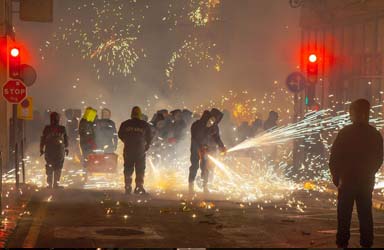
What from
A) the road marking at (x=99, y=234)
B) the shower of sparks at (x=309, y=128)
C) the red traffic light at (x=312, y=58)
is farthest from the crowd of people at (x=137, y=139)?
the road marking at (x=99, y=234)

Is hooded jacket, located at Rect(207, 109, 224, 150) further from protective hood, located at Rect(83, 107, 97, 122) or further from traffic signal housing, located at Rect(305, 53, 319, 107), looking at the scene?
traffic signal housing, located at Rect(305, 53, 319, 107)

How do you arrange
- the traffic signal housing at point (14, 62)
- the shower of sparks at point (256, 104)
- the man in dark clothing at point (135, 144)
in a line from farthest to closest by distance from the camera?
the shower of sparks at point (256, 104)
the traffic signal housing at point (14, 62)
the man in dark clothing at point (135, 144)

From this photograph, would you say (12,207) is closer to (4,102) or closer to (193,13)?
(4,102)

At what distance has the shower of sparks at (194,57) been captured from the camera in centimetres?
4741

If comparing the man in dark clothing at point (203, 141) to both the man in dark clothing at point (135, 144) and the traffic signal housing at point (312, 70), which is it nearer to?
the man in dark clothing at point (135, 144)

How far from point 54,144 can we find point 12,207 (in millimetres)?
4753

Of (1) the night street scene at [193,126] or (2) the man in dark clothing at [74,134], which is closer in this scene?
(1) the night street scene at [193,126]

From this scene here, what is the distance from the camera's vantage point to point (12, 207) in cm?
1580

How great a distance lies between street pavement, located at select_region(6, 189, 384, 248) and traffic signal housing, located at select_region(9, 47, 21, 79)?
12.5 ft

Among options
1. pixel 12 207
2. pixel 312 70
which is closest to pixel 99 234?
pixel 12 207

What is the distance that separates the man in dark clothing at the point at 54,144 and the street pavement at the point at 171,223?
1693 mm

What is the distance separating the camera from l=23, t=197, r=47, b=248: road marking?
459 inches

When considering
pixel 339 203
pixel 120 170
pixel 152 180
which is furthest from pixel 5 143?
pixel 339 203

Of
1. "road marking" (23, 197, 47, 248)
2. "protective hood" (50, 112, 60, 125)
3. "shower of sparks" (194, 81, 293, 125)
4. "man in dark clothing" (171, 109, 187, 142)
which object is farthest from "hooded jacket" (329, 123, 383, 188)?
"shower of sparks" (194, 81, 293, 125)
